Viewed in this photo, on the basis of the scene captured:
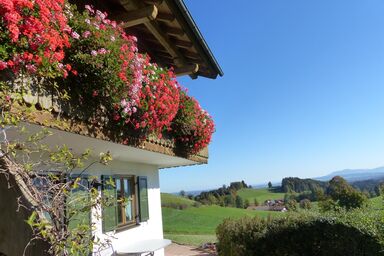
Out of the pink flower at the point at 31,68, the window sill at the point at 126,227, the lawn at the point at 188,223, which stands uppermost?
the pink flower at the point at 31,68

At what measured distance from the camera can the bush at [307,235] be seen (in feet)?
33.3

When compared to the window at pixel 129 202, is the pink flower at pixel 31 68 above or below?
above

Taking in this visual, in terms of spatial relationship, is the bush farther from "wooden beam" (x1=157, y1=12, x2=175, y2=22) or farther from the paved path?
"wooden beam" (x1=157, y1=12, x2=175, y2=22)

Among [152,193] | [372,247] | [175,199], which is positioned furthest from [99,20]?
[175,199]

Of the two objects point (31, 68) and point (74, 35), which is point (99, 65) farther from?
point (31, 68)

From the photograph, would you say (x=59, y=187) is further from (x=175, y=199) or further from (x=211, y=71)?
(x=175, y=199)

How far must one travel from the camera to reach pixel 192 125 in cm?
792

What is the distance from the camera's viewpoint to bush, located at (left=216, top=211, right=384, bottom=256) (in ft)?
33.3

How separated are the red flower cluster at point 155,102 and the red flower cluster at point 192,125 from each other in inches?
42.9

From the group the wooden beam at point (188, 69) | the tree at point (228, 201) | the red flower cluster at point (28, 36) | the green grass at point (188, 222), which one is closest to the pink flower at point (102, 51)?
the red flower cluster at point (28, 36)

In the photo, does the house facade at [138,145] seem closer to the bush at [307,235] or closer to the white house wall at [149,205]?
the white house wall at [149,205]

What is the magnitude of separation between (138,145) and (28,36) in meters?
3.05

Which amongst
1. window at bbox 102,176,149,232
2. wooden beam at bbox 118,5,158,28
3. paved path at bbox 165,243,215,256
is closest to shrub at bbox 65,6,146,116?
wooden beam at bbox 118,5,158,28

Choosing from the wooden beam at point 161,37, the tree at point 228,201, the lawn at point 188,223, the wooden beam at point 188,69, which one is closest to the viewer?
the wooden beam at point 161,37
